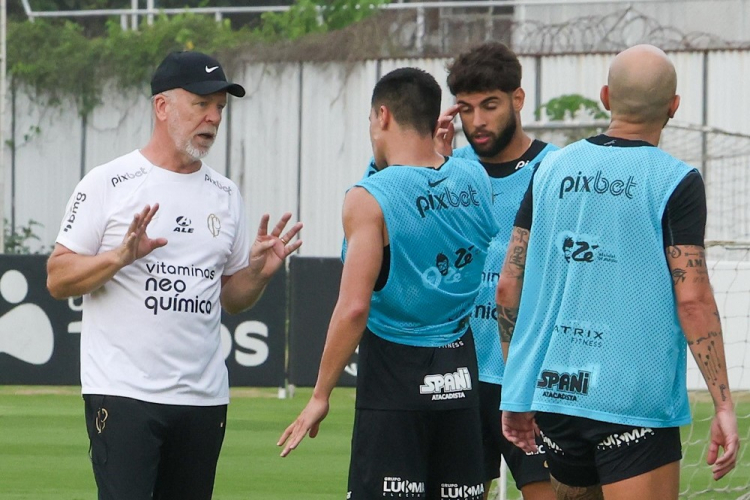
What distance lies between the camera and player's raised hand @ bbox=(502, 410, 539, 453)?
4.54m

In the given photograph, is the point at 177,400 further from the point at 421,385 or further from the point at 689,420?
the point at 689,420

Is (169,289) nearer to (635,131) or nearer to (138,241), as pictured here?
(138,241)

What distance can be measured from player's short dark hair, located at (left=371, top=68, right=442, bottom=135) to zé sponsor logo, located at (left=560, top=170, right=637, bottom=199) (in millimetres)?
878

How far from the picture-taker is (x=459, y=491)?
5027mm

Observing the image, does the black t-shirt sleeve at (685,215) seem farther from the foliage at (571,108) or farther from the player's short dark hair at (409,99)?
the foliage at (571,108)

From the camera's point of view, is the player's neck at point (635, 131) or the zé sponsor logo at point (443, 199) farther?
the zé sponsor logo at point (443, 199)

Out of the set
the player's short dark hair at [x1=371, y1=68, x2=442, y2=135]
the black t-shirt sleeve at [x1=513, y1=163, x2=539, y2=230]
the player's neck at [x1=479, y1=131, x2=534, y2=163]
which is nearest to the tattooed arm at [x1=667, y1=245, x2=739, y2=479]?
the black t-shirt sleeve at [x1=513, y1=163, x2=539, y2=230]

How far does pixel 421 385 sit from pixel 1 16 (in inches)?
586

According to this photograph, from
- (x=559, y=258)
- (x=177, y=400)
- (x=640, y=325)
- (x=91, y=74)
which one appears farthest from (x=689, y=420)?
(x=91, y=74)

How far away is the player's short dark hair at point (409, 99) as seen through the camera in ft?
16.5

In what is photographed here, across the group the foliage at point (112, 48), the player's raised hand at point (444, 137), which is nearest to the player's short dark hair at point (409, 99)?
the player's raised hand at point (444, 137)

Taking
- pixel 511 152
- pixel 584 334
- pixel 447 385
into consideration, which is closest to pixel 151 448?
pixel 447 385

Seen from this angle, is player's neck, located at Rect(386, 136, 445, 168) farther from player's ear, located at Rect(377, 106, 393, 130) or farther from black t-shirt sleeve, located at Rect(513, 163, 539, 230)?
black t-shirt sleeve, located at Rect(513, 163, 539, 230)

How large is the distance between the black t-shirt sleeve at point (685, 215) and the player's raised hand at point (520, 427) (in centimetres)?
77
